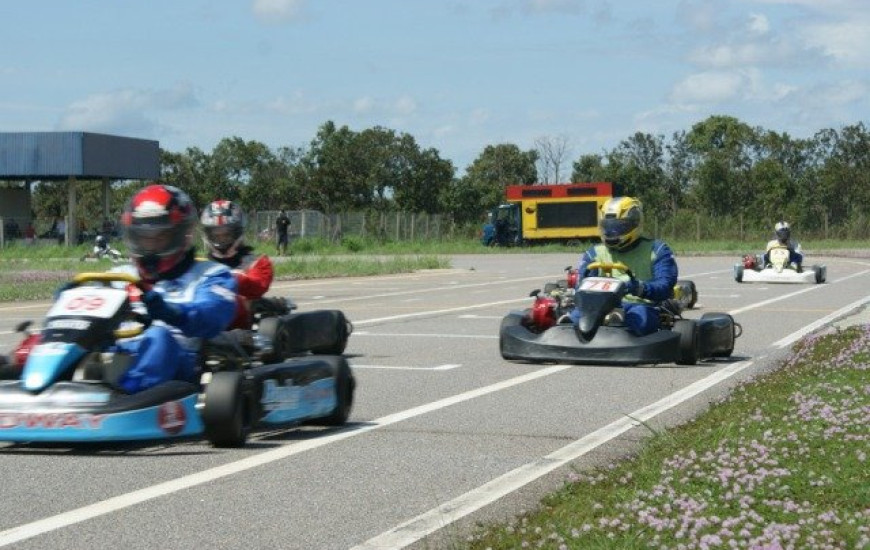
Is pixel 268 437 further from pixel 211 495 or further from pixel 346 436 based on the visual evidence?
pixel 211 495

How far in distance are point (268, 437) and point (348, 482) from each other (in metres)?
1.68

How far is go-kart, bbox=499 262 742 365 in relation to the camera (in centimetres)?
1316

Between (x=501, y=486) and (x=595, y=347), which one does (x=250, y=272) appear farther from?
(x=501, y=486)

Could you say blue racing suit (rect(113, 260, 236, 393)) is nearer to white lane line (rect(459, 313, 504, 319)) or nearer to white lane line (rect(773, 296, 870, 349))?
white lane line (rect(773, 296, 870, 349))

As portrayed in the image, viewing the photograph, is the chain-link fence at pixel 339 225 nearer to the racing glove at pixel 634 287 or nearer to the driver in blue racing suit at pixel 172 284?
the racing glove at pixel 634 287

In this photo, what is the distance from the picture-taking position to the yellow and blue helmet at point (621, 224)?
13766mm

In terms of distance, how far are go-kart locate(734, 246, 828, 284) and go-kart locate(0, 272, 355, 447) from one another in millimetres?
23602

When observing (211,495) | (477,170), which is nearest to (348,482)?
(211,495)

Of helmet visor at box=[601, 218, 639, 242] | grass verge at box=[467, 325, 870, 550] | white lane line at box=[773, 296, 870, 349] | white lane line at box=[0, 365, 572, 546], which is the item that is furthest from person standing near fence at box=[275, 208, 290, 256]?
grass verge at box=[467, 325, 870, 550]

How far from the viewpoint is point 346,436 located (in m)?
8.99

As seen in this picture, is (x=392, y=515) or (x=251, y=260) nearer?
(x=392, y=515)

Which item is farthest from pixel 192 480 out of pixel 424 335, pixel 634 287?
pixel 424 335

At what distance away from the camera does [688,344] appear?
526 inches

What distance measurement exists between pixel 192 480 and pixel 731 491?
8.22 feet
